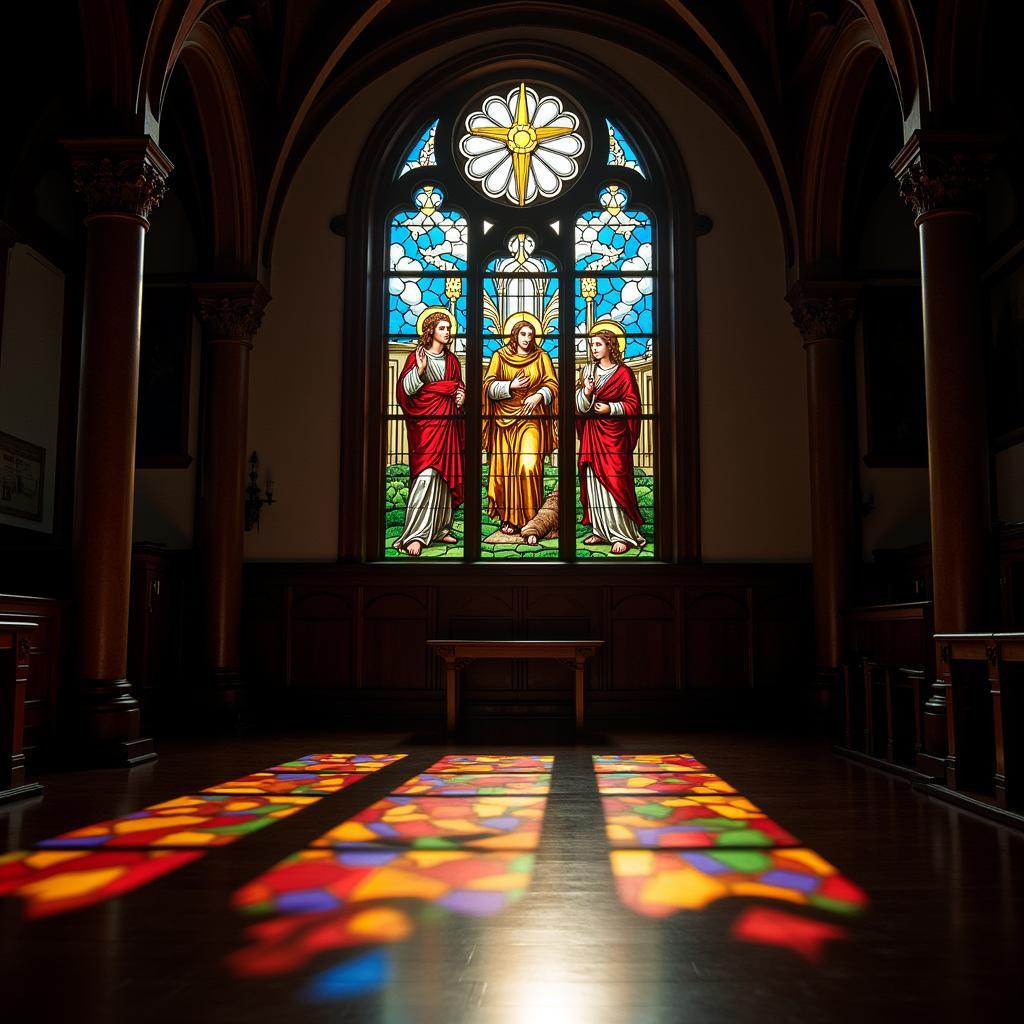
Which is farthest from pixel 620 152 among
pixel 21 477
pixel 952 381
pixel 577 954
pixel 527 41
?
pixel 577 954

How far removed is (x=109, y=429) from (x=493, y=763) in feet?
11.6

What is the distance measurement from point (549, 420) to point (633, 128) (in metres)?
3.46

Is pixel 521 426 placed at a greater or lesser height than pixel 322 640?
greater

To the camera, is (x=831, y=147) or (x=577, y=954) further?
(x=831, y=147)

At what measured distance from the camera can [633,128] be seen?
37.2 ft

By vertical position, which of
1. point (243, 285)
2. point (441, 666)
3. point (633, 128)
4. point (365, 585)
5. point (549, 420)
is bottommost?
point (441, 666)

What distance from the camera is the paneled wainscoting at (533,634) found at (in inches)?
402

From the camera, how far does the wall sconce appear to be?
1051 centimetres

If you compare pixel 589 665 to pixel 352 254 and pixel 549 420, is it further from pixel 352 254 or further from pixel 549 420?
pixel 352 254

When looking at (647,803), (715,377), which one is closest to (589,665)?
(715,377)

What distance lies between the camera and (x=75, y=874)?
150 inches

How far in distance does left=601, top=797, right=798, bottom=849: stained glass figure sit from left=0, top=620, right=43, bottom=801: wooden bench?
10.4 ft

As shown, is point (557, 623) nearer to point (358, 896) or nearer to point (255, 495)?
point (255, 495)

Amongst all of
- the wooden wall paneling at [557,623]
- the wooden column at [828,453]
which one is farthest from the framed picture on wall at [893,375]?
the wooden wall paneling at [557,623]
